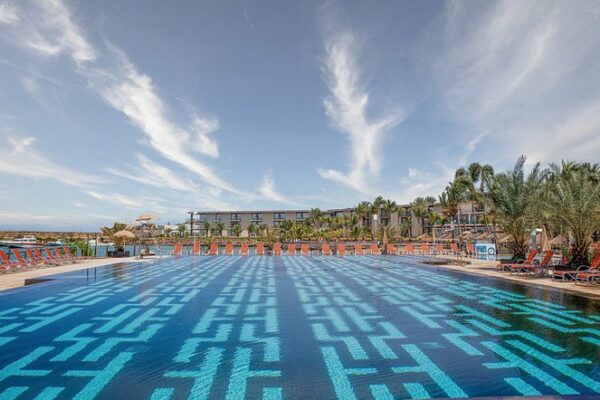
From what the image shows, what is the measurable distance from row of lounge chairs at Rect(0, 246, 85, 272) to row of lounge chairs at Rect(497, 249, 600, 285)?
21732mm

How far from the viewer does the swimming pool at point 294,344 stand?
4.34 meters

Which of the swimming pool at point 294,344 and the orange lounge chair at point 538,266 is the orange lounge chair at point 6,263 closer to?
the swimming pool at point 294,344

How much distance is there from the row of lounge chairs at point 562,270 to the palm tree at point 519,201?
1.85 meters

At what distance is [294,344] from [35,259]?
55.0ft

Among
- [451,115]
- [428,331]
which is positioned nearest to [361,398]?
[428,331]

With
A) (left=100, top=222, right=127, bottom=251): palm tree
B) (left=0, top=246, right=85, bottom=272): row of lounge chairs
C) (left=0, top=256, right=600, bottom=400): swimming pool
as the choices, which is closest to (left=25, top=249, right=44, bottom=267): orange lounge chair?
(left=0, top=246, right=85, bottom=272): row of lounge chairs

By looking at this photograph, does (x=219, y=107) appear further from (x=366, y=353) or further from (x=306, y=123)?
(x=366, y=353)

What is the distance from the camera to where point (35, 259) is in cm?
1680

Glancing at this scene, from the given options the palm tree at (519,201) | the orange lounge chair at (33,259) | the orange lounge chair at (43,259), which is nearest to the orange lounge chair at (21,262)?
the orange lounge chair at (33,259)

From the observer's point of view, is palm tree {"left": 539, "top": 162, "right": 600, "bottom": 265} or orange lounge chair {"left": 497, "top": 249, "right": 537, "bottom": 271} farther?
orange lounge chair {"left": 497, "top": 249, "right": 537, "bottom": 271}

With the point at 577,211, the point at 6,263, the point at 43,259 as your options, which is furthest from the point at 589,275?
the point at 43,259

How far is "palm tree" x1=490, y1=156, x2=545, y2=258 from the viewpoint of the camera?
685 inches

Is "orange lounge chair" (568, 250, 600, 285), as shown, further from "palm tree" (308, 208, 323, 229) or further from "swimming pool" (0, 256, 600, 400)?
"palm tree" (308, 208, 323, 229)

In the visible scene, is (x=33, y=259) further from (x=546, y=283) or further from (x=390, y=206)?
(x=390, y=206)
